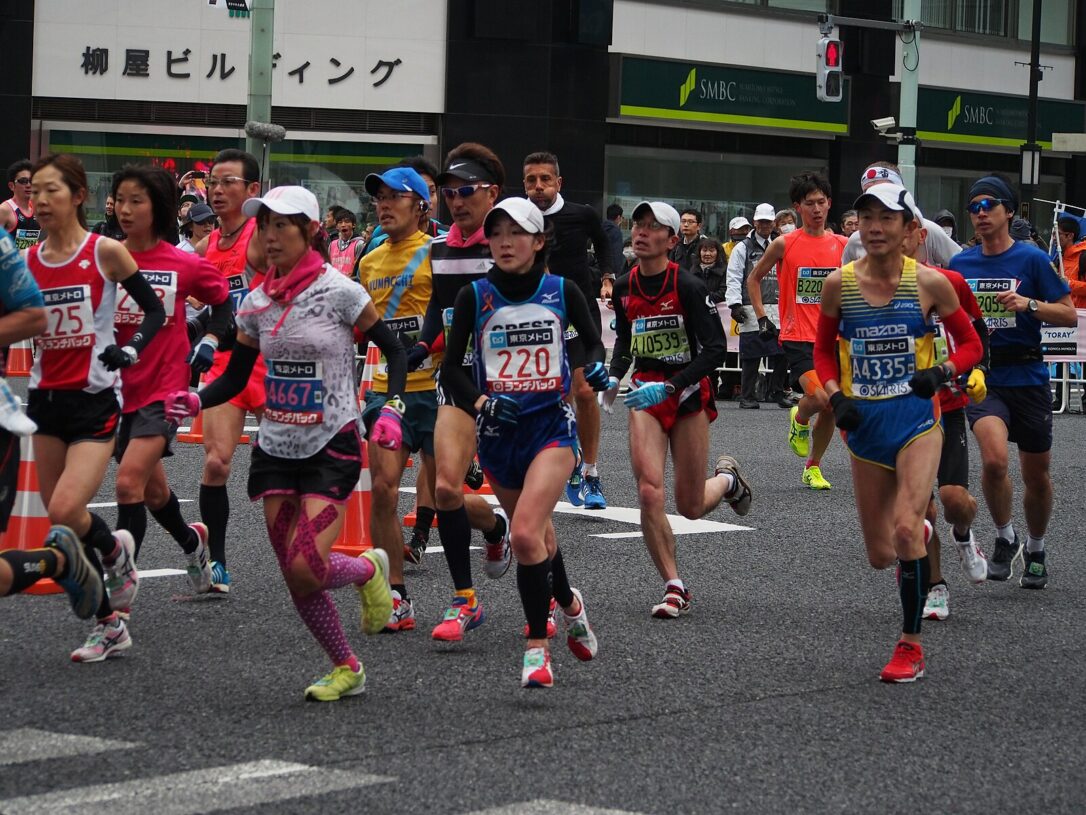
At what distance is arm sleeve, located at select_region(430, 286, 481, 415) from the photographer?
736 cm

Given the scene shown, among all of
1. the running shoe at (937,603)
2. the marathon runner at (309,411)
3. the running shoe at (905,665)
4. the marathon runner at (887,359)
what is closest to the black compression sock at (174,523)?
the marathon runner at (309,411)

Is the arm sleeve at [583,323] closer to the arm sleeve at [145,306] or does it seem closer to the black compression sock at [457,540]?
the black compression sock at [457,540]

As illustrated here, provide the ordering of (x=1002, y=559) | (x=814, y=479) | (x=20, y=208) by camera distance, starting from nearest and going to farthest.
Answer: (x=1002, y=559), (x=814, y=479), (x=20, y=208)

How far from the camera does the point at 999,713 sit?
6699 mm

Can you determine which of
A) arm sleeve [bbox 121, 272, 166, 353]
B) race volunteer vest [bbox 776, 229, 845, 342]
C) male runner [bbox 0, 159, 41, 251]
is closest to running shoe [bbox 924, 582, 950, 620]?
arm sleeve [bbox 121, 272, 166, 353]

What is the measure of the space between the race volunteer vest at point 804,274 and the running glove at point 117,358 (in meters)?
6.71

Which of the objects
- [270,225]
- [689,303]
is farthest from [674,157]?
[270,225]

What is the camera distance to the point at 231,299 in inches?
375

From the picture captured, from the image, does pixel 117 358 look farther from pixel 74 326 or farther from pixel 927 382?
pixel 927 382

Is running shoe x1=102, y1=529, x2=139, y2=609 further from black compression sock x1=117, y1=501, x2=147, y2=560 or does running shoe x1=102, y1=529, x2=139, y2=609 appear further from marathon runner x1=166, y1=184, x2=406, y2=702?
marathon runner x1=166, y1=184, x2=406, y2=702

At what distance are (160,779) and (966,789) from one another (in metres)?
2.42

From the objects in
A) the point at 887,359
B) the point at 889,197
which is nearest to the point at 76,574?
the point at 887,359

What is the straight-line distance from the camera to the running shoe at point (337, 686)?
6.55m

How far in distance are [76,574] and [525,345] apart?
76.0 inches
